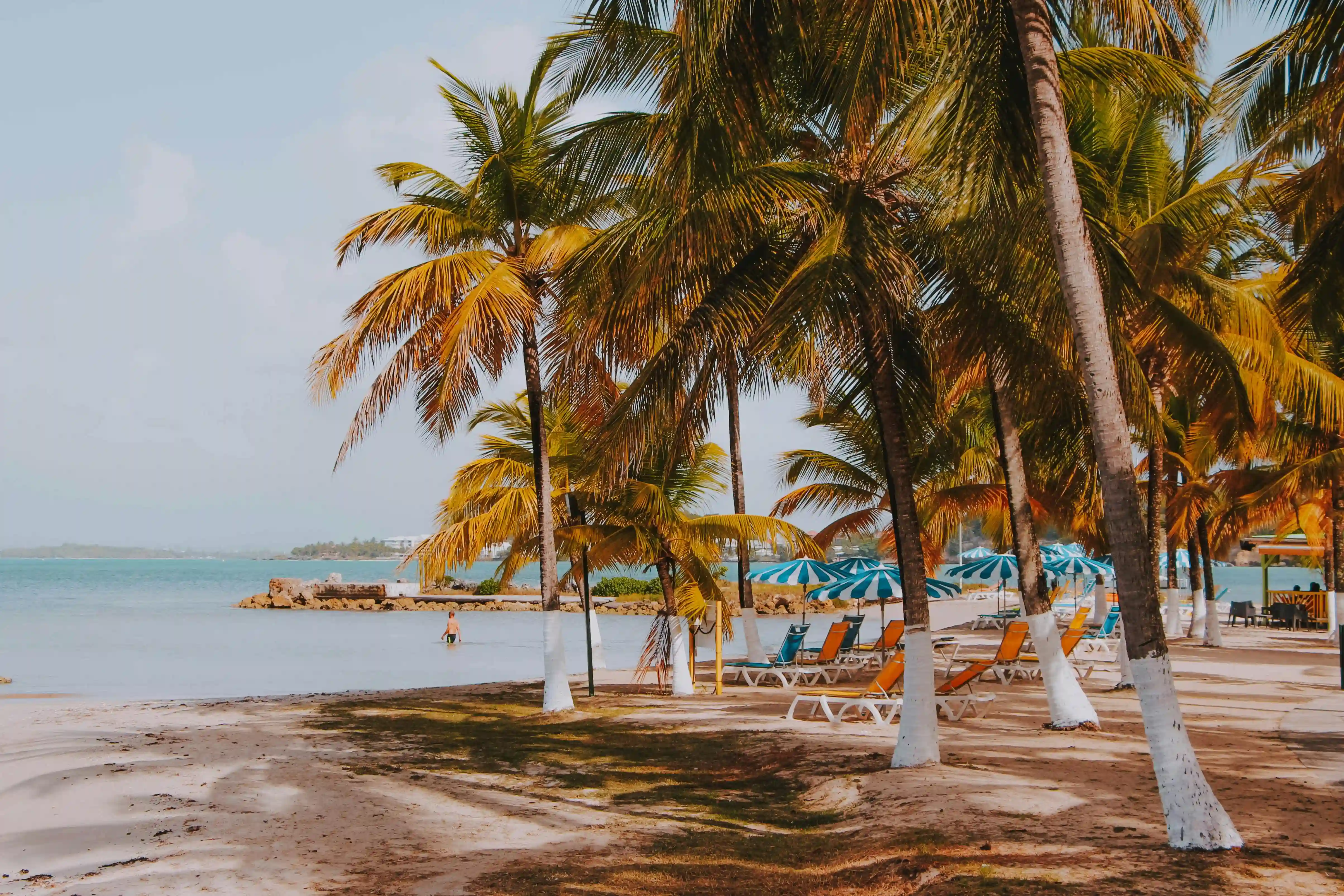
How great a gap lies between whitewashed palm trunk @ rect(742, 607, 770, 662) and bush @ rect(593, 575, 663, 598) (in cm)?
3492

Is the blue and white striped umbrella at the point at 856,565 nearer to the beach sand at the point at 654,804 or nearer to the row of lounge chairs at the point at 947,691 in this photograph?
the row of lounge chairs at the point at 947,691

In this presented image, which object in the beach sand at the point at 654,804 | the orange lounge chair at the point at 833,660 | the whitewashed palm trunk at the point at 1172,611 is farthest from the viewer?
the whitewashed palm trunk at the point at 1172,611

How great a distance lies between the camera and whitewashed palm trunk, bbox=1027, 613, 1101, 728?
32.6ft

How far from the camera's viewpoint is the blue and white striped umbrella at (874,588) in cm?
1714

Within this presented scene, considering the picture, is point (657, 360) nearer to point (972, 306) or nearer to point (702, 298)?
point (702, 298)

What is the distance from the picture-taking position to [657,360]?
8.66 metres

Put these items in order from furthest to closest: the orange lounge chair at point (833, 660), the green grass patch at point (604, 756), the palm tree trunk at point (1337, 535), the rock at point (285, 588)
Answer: the rock at point (285, 588) → the palm tree trunk at point (1337, 535) → the orange lounge chair at point (833, 660) → the green grass patch at point (604, 756)

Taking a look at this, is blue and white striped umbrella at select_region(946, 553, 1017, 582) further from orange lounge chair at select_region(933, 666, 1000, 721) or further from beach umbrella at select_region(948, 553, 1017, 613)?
orange lounge chair at select_region(933, 666, 1000, 721)

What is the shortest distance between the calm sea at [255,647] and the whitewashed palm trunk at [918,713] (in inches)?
459

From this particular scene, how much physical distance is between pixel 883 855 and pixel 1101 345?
308 centimetres

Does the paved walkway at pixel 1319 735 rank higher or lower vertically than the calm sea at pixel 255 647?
higher

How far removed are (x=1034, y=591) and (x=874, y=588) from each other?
7054mm

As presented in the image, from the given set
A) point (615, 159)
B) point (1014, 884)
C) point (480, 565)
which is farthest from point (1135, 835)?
point (480, 565)

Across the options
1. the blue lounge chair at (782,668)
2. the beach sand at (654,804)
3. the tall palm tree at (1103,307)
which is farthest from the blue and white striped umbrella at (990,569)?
the tall palm tree at (1103,307)
